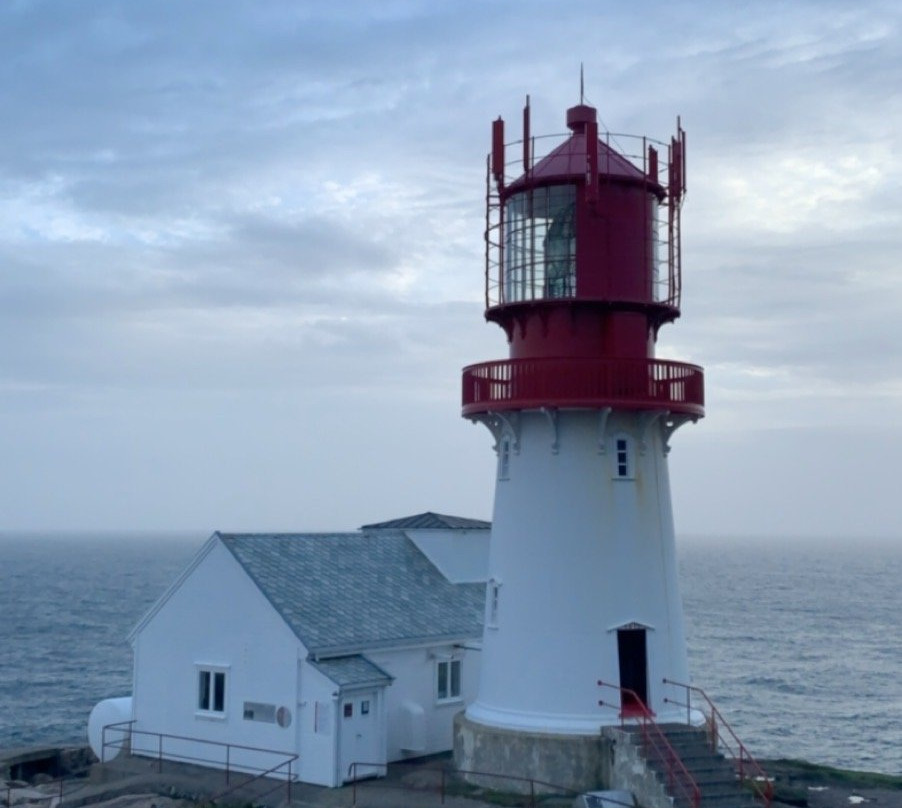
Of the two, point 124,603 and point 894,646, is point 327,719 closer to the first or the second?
point 894,646

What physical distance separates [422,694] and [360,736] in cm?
289

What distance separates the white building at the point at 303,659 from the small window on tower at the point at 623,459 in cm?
600

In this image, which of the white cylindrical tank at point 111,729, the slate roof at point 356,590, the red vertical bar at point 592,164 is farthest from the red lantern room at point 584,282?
the white cylindrical tank at point 111,729

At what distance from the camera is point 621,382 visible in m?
22.3

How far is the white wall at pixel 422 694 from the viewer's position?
85.0 feet

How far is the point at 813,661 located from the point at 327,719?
4472 cm

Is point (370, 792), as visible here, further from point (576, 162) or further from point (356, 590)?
point (576, 162)

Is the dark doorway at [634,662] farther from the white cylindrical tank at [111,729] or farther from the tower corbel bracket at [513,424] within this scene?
the white cylindrical tank at [111,729]

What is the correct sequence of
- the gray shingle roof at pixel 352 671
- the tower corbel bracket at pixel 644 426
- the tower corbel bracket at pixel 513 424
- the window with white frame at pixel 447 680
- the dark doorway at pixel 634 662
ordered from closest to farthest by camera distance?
the dark doorway at pixel 634 662 → the tower corbel bracket at pixel 644 426 → the tower corbel bracket at pixel 513 424 → the gray shingle roof at pixel 352 671 → the window with white frame at pixel 447 680

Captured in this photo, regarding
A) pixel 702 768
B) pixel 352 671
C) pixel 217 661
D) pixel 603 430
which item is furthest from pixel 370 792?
pixel 603 430

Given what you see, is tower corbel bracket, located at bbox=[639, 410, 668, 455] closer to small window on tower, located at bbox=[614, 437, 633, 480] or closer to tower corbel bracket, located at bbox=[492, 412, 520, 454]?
small window on tower, located at bbox=[614, 437, 633, 480]

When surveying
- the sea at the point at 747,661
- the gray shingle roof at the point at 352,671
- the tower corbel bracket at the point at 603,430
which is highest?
the tower corbel bracket at the point at 603,430

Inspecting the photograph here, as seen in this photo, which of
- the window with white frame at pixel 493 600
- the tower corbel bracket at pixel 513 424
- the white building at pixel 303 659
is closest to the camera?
the tower corbel bracket at pixel 513 424

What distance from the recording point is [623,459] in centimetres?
2295
